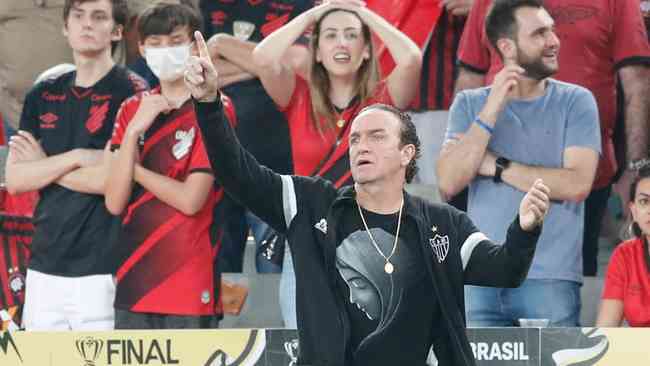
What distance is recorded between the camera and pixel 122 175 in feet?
24.1

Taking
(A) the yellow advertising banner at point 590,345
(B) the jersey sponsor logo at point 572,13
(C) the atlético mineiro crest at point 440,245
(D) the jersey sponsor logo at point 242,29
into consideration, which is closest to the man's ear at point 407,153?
(C) the atlético mineiro crest at point 440,245

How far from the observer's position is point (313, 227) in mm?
5590

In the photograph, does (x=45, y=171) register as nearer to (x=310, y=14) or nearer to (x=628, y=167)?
(x=310, y=14)

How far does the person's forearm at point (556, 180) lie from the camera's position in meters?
7.15

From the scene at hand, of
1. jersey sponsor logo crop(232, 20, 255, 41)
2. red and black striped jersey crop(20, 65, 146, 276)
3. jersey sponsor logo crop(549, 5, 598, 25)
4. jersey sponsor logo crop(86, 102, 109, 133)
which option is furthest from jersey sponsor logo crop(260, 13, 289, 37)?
jersey sponsor logo crop(549, 5, 598, 25)

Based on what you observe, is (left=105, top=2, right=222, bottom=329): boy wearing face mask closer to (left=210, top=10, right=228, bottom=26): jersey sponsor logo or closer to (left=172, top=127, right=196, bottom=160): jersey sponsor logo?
(left=172, top=127, right=196, bottom=160): jersey sponsor logo

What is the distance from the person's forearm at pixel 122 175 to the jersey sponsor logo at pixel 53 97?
1.71ft

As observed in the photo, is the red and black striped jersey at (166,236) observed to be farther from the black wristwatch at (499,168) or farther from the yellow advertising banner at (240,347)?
the black wristwatch at (499,168)

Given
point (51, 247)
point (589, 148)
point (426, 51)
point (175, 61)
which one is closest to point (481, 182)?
point (589, 148)

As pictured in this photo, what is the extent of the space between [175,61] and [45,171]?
0.89 m

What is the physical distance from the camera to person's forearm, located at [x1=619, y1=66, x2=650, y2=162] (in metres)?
7.67

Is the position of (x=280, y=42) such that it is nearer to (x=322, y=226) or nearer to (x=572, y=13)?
(x=572, y=13)

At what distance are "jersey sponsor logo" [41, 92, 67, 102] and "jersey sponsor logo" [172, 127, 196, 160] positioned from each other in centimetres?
71

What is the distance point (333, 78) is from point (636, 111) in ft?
5.31
